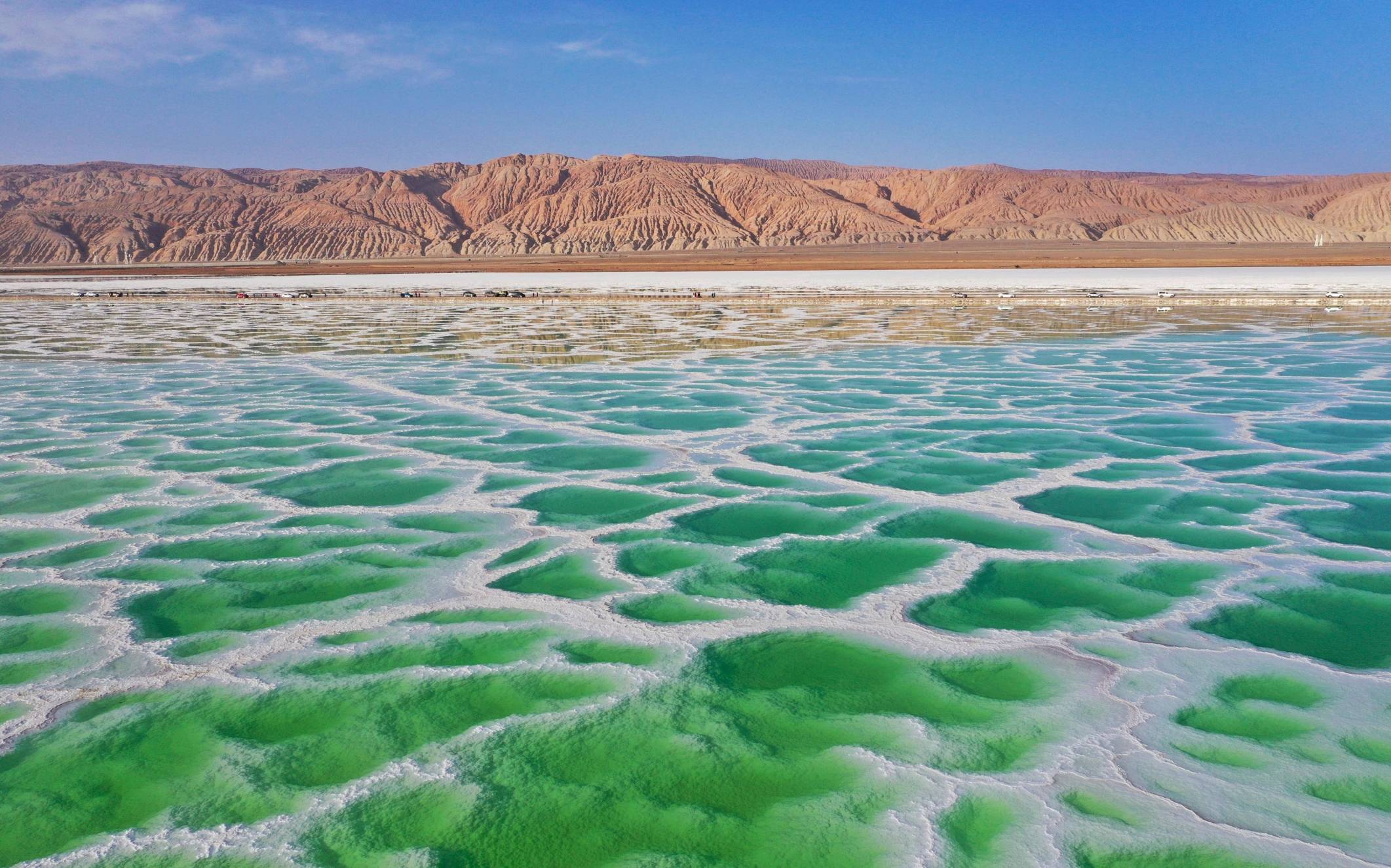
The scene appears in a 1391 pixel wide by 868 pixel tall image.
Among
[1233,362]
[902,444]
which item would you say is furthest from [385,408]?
[1233,362]

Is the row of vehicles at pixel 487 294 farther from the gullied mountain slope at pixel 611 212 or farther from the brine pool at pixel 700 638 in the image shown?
the gullied mountain slope at pixel 611 212

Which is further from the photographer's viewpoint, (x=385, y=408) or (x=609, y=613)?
(x=385, y=408)

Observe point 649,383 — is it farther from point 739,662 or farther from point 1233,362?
A: point 739,662

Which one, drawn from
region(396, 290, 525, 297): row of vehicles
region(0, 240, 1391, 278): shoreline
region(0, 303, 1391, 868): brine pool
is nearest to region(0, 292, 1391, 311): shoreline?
region(396, 290, 525, 297): row of vehicles

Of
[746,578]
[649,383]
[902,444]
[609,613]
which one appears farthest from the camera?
[649,383]

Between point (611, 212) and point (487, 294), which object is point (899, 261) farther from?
point (611, 212)

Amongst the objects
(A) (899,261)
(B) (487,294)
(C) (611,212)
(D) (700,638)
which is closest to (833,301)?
(B) (487,294)
